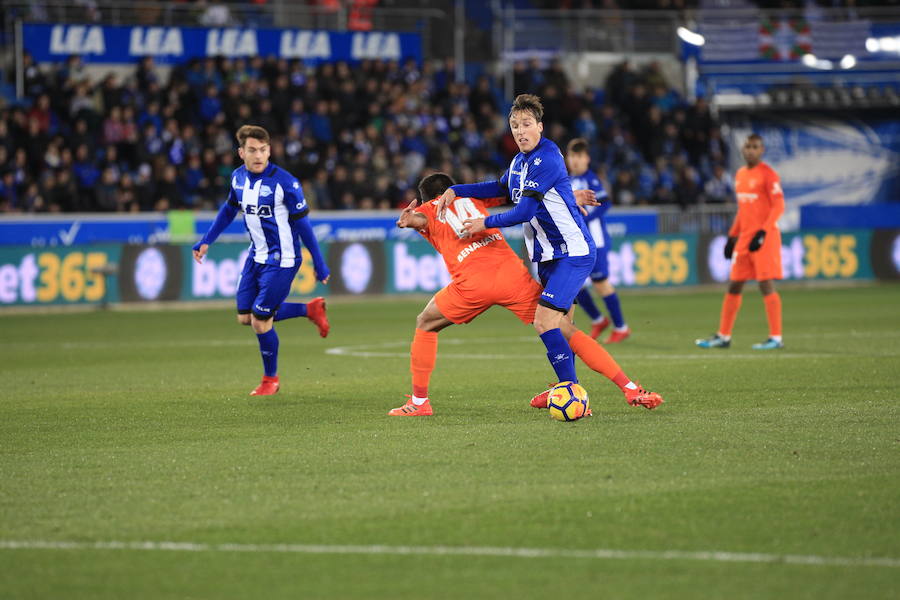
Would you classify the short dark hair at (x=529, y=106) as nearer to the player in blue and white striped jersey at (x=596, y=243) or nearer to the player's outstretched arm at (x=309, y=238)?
the player's outstretched arm at (x=309, y=238)

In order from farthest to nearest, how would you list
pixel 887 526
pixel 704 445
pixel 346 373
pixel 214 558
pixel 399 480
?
pixel 346 373, pixel 704 445, pixel 399 480, pixel 887 526, pixel 214 558

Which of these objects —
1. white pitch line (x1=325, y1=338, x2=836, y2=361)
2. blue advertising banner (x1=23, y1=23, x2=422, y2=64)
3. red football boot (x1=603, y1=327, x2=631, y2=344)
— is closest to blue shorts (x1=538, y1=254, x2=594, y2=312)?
white pitch line (x1=325, y1=338, x2=836, y2=361)

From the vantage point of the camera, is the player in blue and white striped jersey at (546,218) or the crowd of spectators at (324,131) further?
the crowd of spectators at (324,131)

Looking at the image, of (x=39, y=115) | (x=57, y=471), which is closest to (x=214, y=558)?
(x=57, y=471)

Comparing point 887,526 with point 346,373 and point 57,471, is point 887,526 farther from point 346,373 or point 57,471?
point 346,373

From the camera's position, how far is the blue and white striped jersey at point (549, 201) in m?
8.58

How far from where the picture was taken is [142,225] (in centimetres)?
2431

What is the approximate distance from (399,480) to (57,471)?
193 cm

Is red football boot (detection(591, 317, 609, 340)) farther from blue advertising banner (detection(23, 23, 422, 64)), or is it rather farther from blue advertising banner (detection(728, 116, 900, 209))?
blue advertising banner (detection(728, 116, 900, 209))

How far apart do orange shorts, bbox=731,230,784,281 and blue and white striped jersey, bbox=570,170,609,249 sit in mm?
1607

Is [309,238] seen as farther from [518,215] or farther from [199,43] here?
[199,43]

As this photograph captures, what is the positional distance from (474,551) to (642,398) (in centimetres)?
387

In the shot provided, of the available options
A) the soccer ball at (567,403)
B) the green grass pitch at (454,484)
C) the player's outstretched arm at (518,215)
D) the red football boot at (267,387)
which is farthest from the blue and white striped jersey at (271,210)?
the soccer ball at (567,403)

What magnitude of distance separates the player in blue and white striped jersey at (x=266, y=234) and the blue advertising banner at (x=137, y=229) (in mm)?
12565
